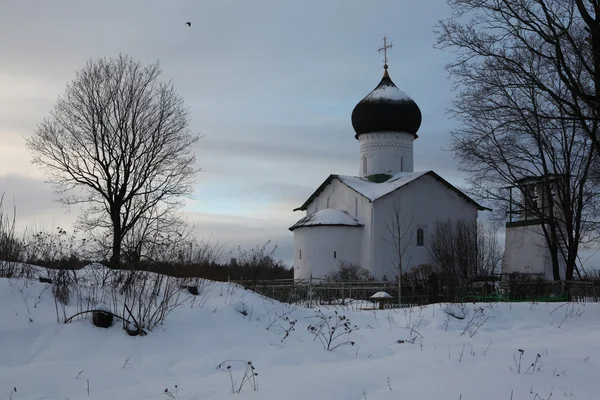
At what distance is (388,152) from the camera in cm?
3259

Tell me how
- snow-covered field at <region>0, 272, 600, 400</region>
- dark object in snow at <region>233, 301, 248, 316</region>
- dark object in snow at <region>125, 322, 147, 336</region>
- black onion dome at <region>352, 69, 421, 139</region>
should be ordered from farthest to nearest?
black onion dome at <region>352, 69, 421, 139</region>
dark object in snow at <region>233, 301, 248, 316</region>
dark object in snow at <region>125, 322, 147, 336</region>
snow-covered field at <region>0, 272, 600, 400</region>

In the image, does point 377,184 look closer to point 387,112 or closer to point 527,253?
point 387,112

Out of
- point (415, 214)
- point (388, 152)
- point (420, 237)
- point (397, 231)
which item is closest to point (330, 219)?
point (397, 231)

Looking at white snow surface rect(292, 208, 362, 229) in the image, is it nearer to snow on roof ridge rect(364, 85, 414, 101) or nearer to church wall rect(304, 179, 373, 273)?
church wall rect(304, 179, 373, 273)

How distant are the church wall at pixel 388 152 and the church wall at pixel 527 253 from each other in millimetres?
6571

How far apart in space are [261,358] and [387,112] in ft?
88.8

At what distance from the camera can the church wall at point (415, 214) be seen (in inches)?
1165

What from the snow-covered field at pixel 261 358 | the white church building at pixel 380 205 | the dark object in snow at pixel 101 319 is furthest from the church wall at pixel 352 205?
the dark object in snow at pixel 101 319

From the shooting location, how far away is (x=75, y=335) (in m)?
6.44

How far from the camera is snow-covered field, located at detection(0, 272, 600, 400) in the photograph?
478 cm

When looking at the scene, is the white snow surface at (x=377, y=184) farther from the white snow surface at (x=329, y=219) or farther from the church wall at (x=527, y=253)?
the church wall at (x=527, y=253)

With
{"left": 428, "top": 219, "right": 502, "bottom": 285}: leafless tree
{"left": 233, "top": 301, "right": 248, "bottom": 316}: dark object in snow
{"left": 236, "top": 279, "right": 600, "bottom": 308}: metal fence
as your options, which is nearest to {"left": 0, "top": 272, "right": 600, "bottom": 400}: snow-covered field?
{"left": 233, "top": 301, "right": 248, "bottom": 316}: dark object in snow

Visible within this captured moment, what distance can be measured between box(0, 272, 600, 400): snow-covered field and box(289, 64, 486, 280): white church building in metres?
20.1

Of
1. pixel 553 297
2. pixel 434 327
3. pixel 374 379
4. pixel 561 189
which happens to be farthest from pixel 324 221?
pixel 374 379
